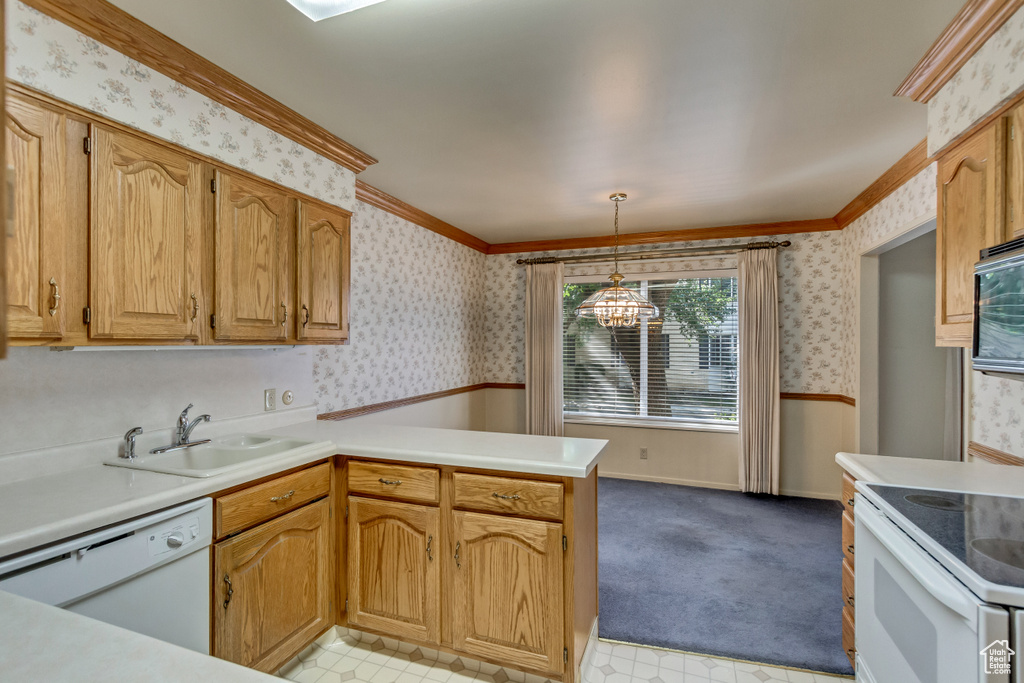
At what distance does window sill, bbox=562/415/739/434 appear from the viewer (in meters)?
4.88

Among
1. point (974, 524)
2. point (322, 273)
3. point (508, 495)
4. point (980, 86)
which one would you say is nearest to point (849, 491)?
point (974, 524)

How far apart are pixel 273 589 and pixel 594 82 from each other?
2449 mm

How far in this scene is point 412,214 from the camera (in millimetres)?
4184

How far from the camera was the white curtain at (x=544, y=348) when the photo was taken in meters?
5.34

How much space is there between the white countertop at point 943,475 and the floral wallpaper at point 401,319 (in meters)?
2.85

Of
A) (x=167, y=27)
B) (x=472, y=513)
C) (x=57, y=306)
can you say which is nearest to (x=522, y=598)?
(x=472, y=513)

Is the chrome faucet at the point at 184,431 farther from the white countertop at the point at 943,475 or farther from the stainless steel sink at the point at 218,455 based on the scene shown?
the white countertop at the point at 943,475

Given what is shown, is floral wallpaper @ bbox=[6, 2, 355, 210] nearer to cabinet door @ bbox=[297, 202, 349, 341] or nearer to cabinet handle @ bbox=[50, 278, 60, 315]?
cabinet door @ bbox=[297, 202, 349, 341]

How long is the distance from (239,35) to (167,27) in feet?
0.80

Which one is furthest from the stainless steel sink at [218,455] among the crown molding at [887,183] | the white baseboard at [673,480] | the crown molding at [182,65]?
the crown molding at [887,183]

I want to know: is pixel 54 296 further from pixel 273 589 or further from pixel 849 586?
pixel 849 586

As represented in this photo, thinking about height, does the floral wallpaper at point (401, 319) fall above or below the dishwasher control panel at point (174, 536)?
above

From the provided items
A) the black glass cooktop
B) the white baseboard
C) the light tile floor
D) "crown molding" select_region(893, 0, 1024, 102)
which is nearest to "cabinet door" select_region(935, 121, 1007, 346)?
"crown molding" select_region(893, 0, 1024, 102)

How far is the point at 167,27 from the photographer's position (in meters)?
1.82
